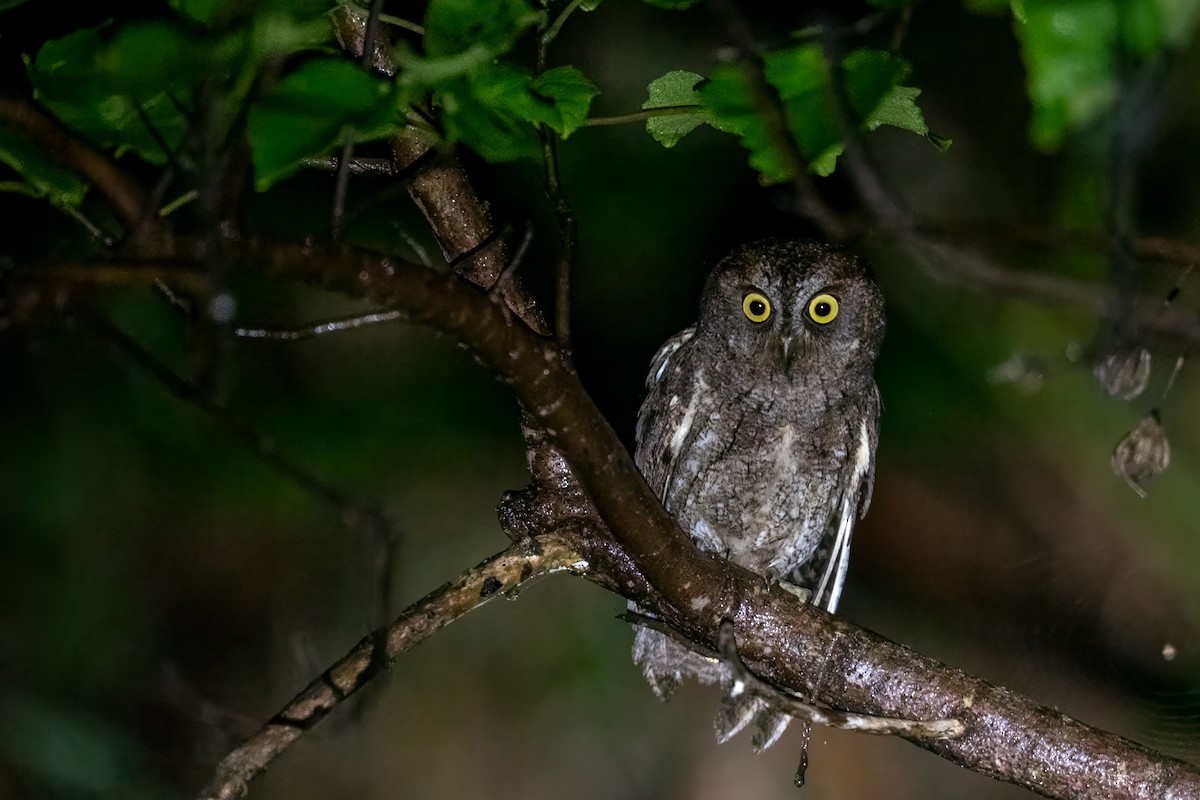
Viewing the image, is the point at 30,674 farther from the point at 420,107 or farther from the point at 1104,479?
the point at 1104,479

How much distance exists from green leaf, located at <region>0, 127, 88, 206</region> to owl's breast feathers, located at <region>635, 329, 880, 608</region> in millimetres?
1719

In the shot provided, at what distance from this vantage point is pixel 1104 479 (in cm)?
405

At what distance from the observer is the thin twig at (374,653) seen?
1.63 meters

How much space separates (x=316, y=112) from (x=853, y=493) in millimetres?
2137

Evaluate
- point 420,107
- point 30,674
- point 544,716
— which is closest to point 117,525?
point 30,674

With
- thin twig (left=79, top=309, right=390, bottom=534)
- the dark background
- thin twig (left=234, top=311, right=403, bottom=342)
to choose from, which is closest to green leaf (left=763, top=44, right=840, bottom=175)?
thin twig (left=234, top=311, right=403, bottom=342)

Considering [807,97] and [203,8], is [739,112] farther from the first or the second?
[203,8]

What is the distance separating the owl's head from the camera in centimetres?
245

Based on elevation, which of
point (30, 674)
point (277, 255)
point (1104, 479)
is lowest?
point (277, 255)

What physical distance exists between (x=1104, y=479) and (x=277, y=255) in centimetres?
393

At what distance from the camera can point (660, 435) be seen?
265 cm

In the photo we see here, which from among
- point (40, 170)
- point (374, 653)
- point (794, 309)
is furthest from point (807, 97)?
point (794, 309)

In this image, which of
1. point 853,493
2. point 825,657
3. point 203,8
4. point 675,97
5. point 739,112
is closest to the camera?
point 203,8

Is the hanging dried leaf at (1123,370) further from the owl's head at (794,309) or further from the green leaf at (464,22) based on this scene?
the owl's head at (794,309)
